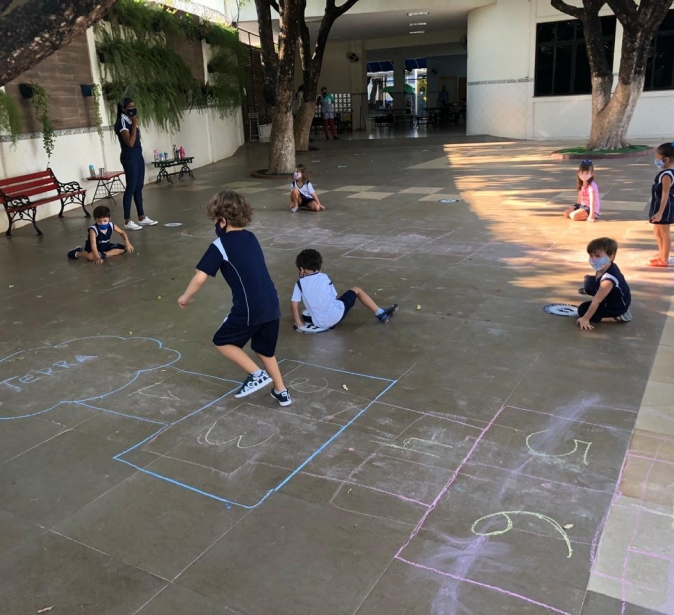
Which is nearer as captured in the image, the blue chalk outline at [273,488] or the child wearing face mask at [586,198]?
the blue chalk outline at [273,488]

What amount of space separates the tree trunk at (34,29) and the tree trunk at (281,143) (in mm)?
11531

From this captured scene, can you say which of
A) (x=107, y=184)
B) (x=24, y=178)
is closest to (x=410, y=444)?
(x=24, y=178)

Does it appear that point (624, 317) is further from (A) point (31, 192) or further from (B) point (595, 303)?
(A) point (31, 192)

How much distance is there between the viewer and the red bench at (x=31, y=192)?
10.1m

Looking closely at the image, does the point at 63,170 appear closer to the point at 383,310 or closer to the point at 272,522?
the point at 383,310

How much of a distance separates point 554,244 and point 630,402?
14.2 feet

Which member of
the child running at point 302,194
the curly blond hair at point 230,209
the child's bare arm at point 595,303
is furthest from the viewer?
the child running at point 302,194

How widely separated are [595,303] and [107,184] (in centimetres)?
1169

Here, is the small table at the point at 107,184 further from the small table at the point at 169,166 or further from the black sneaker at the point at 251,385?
the black sneaker at the point at 251,385

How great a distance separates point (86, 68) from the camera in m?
13.1

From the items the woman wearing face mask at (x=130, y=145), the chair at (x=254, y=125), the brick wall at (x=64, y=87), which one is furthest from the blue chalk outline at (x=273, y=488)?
the chair at (x=254, y=125)

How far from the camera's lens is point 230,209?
3885mm

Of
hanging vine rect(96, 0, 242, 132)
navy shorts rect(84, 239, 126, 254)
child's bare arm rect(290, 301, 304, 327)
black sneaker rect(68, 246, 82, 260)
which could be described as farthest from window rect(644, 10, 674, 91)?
child's bare arm rect(290, 301, 304, 327)

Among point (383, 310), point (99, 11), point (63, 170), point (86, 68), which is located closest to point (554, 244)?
point (383, 310)
